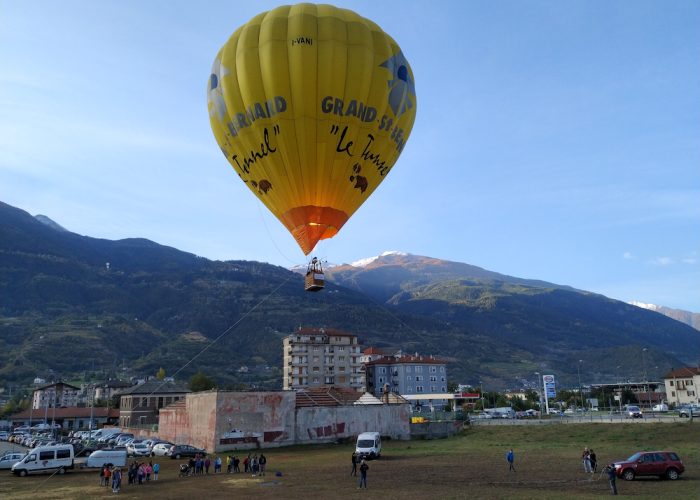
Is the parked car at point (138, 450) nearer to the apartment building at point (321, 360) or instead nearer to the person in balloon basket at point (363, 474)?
the person in balloon basket at point (363, 474)

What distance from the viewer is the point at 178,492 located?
30.3 meters

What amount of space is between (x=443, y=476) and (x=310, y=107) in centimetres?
2349

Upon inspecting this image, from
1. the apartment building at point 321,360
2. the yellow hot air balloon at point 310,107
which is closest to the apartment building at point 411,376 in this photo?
the apartment building at point 321,360

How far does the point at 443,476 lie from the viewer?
33406mm

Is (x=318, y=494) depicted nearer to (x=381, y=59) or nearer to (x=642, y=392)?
(x=381, y=59)

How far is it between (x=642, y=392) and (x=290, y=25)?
145 m

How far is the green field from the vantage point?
2758 cm

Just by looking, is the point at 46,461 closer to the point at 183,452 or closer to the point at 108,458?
the point at 108,458

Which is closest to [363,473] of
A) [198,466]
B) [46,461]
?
[198,466]

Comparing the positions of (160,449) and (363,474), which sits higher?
(363,474)

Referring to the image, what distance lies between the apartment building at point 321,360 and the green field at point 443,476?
79747mm

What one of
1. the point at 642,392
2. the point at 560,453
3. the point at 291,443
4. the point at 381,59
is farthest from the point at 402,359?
the point at 381,59

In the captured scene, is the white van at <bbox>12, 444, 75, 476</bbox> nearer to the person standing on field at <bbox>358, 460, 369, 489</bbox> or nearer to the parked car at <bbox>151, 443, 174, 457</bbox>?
the parked car at <bbox>151, 443, 174, 457</bbox>

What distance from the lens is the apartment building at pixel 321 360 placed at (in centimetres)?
13450
